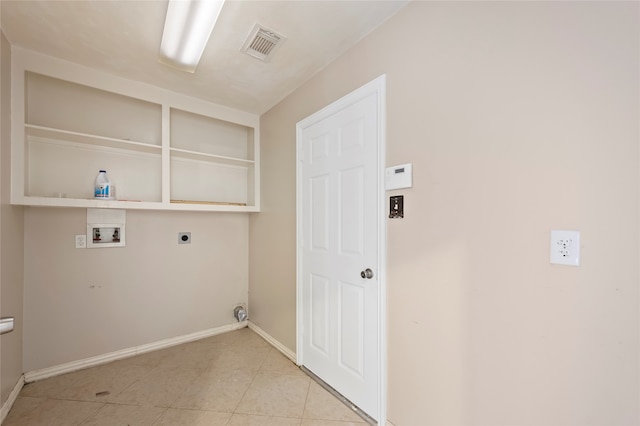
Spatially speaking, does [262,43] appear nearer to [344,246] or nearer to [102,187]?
[344,246]

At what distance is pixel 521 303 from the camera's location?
42.1 inches

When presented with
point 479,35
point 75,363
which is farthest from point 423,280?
point 75,363

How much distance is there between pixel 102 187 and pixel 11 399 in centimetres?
160

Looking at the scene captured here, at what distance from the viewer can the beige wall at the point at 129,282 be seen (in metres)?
2.12

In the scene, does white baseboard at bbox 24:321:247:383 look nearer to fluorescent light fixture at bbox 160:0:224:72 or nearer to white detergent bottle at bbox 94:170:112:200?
white detergent bottle at bbox 94:170:112:200

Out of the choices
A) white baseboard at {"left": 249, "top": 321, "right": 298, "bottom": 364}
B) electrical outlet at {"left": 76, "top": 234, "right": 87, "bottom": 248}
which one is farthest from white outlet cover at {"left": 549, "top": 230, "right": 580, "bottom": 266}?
electrical outlet at {"left": 76, "top": 234, "right": 87, "bottom": 248}

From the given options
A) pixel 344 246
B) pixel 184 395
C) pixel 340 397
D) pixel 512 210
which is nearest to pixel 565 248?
pixel 512 210

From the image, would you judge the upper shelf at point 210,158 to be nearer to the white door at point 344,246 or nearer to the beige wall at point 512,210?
the white door at point 344,246

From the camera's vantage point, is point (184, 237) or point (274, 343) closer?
point (274, 343)

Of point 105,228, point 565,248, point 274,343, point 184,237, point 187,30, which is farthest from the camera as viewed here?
point 184,237

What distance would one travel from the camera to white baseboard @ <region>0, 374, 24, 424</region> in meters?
1.66

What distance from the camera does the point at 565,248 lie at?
97 centimetres

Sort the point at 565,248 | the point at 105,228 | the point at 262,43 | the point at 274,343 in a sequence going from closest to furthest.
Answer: the point at 565,248 < the point at 262,43 < the point at 105,228 < the point at 274,343

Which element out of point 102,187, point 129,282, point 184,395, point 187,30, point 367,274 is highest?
point 187,30
